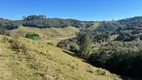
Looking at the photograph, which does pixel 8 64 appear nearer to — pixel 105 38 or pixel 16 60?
pixel 16 60

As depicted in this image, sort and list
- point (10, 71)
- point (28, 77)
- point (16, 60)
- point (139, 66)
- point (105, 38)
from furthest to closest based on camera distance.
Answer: point (105, 38), point (139, 66), point (16, 60), point (10, 71), point (28, 77)

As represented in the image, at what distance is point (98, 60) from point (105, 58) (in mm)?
2600

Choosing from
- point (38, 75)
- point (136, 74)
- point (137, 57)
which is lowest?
point (136, 74)

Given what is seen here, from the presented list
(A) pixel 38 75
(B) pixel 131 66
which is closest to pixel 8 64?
(A) pixel 38 75

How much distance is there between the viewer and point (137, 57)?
5481cm

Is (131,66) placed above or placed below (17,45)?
below

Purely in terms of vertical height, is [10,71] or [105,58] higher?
[10,71]

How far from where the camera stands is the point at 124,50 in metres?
60.6

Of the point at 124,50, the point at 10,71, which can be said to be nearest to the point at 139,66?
the point at 124,50

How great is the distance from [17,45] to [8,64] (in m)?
12.7

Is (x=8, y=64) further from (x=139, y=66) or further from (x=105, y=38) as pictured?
(x=105, y=38)

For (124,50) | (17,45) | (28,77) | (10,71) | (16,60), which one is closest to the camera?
(28,77)

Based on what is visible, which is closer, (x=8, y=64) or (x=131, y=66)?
(x=8, y=64)

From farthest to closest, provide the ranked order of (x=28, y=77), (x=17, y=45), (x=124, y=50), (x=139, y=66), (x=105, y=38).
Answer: (x=105, y=38)
(x=124, y=50)
(x=139, y=66)
(x=17, y=45)
(x=28, y=77)
